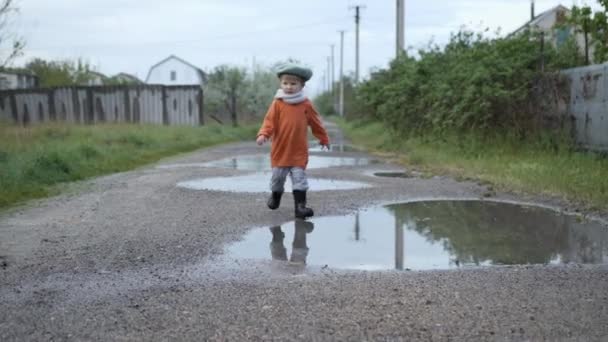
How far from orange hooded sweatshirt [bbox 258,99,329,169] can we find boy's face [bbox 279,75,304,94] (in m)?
0.15

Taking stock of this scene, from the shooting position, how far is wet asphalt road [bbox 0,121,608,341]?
3270 mm

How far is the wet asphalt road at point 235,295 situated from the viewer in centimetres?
327

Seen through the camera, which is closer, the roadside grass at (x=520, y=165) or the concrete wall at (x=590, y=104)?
the roadside grass at (x=520, y=165)

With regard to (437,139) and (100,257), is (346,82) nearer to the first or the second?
(437,139)

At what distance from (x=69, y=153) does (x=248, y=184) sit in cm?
500

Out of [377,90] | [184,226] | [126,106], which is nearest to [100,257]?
[184,226]

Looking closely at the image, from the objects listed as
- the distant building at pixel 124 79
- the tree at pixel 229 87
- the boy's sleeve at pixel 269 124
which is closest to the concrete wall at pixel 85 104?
the tree at pixel 229 87

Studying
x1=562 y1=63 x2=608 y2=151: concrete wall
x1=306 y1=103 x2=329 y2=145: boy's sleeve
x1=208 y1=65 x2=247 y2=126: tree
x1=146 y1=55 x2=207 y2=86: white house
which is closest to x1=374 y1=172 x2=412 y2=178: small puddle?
x1=562 y1=63 x2=608 y2=151: concrete wall

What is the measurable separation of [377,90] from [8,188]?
15384 mm

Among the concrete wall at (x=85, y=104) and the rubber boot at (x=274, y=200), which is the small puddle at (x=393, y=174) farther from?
the concrete wall at (x=85, y=104)

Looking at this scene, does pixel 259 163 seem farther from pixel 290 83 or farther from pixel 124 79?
pixel 124 79

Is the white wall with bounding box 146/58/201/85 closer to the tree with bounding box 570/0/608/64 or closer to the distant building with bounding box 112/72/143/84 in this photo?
the distant building with bounding box 112/72/143/84

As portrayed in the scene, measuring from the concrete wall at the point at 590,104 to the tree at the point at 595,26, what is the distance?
681 millimetres

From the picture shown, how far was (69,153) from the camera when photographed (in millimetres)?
13180
